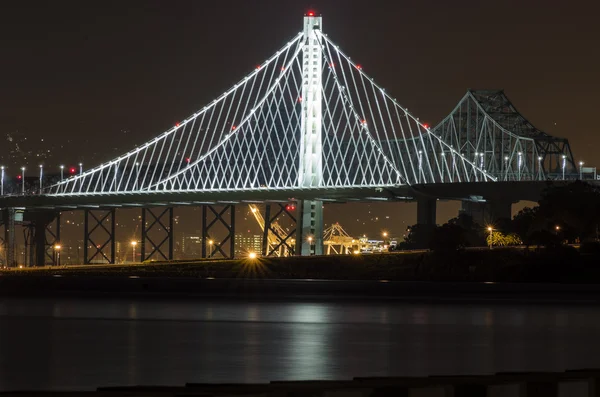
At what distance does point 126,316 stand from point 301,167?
63310 mm

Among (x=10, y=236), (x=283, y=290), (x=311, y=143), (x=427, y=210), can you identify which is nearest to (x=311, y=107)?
(x=311, y=143)

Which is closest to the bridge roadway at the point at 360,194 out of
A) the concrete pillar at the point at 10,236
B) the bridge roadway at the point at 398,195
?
the bridge roadway at the point at 398,195

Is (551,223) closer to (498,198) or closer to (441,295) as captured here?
(498,198)

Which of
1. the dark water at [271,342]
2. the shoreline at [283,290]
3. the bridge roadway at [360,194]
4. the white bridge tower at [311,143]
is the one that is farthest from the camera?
the white bridge tower at [311,143]

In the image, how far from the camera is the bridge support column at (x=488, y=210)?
107312 millimetres

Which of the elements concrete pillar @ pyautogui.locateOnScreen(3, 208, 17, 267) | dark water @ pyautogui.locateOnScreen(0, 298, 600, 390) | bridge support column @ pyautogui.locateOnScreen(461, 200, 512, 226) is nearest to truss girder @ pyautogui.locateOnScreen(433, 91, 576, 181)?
bridge support column @ pyautogui.locateOnScreen(461, 200, 512, 226)

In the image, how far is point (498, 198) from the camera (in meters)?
107

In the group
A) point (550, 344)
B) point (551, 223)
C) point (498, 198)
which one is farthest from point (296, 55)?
point (550, 344)

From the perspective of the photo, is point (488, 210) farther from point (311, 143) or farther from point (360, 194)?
point (311, 143)

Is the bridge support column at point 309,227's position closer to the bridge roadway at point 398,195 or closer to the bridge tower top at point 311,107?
the bridge roadway at point 398,195

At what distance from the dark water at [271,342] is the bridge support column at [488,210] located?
202ft

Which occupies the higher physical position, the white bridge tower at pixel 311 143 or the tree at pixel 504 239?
the white bridge tower at pixel 311 143

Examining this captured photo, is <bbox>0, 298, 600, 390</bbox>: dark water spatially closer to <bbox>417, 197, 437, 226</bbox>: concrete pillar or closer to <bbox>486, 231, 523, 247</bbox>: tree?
<bbox>486, 231, 523, 247</bbox>: tree

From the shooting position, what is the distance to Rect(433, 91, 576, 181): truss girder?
5017 inches
